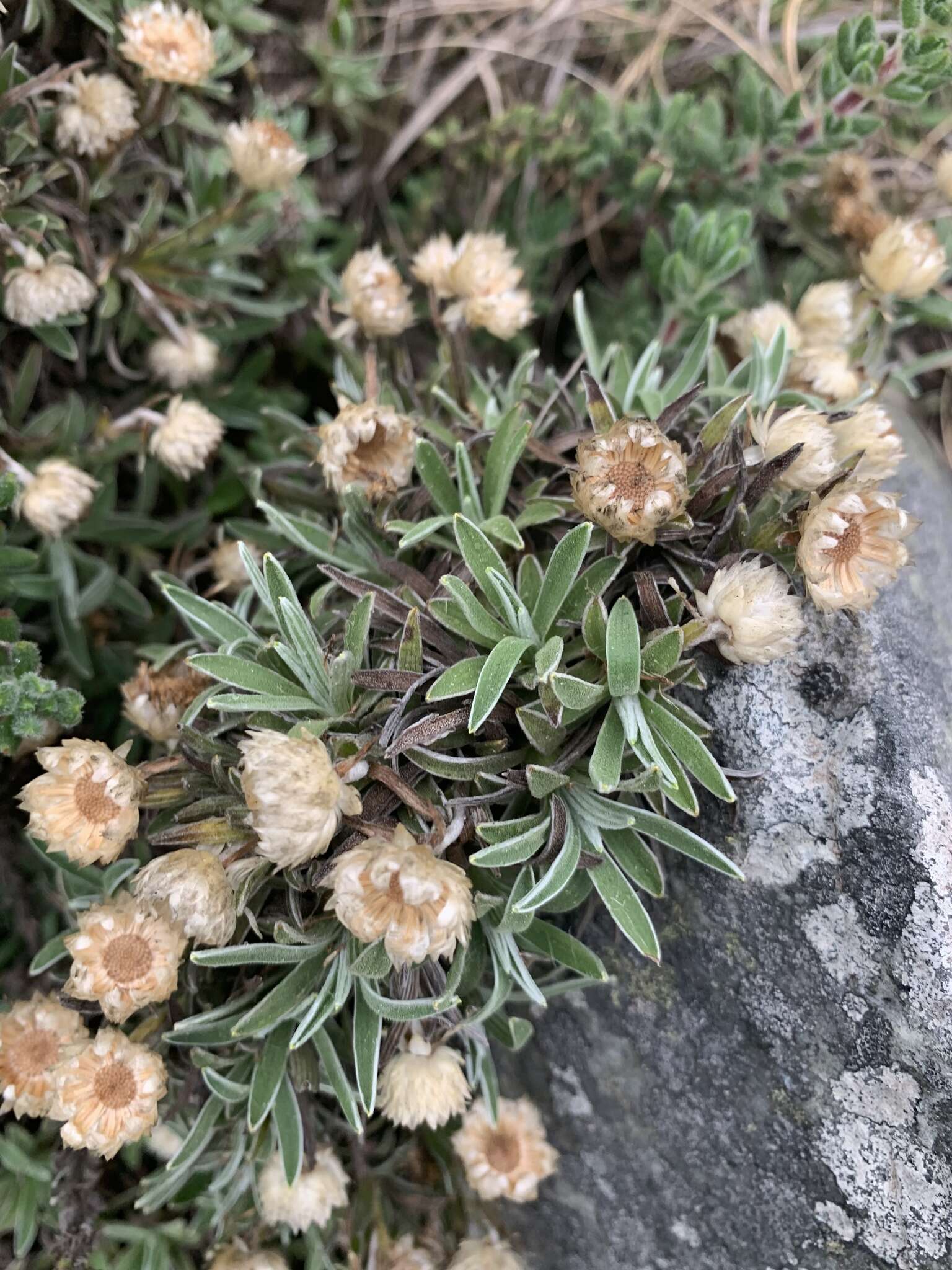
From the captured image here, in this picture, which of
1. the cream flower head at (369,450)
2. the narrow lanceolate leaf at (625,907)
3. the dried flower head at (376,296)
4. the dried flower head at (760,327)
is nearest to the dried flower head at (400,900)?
the narrow lanceolate leaf at (625,907)

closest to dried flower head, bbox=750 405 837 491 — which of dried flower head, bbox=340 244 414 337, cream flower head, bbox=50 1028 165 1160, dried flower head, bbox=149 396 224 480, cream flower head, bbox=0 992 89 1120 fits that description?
dried flower head, bbox=340 244 414 337

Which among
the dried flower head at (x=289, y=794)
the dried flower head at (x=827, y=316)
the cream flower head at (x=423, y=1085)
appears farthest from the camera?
the dried flower head at (x=827, y=316)

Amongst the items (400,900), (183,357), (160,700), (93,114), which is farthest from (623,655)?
(93,114)

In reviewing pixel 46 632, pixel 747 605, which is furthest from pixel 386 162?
pixel 747 605

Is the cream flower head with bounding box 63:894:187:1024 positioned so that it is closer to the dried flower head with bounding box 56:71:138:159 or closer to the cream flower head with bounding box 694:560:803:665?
the cream flower head with bounding box 694:560:803:665

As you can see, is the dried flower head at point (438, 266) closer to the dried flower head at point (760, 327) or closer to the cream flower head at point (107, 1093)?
the dried flower head at point (760, 327)

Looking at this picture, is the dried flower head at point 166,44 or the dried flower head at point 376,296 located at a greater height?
the dried flower head at point 166,44

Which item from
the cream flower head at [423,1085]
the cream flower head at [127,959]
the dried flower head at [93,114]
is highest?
the dried flower head at [93,114]
